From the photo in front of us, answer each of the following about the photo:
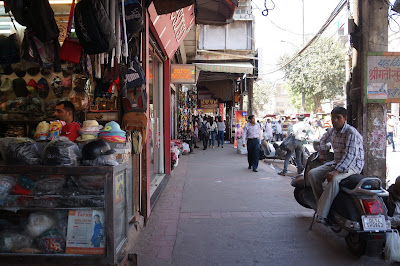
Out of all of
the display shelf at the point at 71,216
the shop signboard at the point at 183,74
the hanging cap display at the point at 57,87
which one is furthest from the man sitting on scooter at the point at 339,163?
the shop signboard at the point at 183,74

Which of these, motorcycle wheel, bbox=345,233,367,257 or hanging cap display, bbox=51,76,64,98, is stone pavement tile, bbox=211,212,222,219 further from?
hanging cap display, bbox=51,76,64,98

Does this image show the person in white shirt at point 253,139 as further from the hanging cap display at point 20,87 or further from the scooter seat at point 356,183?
the hanging cap display at point 20,87

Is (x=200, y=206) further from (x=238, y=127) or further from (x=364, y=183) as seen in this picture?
(x=238, y=127)

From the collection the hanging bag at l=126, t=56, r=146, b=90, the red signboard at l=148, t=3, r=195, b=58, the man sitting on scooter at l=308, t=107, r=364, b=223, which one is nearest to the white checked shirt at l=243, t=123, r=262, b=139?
the red signboard at l=148, t=3, r=195, b=58

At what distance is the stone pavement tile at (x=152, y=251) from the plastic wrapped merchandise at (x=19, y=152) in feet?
5.65

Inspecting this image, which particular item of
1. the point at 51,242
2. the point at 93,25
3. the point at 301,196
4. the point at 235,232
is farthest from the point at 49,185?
the point at 301,196

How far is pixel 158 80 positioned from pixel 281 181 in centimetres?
427

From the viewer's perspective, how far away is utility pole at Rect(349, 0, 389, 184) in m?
4.87

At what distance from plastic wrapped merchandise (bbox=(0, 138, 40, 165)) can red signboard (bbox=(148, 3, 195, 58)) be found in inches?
119

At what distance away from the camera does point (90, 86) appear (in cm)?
472

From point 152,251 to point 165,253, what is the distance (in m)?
0.18

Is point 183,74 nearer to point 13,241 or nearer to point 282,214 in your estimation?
point 282,214

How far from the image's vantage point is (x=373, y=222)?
11.9ft

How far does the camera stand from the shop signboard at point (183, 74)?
10.5 meters
